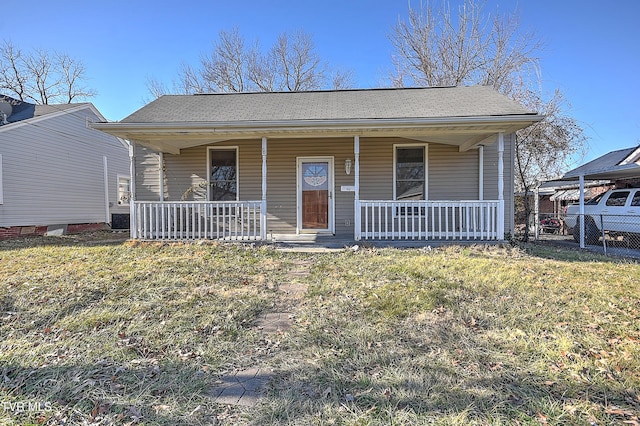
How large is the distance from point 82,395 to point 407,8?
18.3 metres

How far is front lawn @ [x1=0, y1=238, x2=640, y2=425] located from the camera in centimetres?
197

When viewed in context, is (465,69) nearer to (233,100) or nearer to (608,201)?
(608,201)

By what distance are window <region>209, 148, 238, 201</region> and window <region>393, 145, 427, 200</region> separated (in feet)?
14.3

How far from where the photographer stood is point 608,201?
955 cm

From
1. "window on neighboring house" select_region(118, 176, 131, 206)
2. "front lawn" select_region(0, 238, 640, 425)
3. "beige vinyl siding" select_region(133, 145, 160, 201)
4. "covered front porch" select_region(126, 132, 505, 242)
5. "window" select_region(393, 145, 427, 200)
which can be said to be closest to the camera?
"front lawn" select_region(0, 238, 640, 425)

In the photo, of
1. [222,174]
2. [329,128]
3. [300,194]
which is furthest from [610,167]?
[222,174]

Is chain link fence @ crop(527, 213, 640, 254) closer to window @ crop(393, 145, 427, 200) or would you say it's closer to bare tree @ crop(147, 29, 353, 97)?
window @ crop(393, 145, 427, 200)

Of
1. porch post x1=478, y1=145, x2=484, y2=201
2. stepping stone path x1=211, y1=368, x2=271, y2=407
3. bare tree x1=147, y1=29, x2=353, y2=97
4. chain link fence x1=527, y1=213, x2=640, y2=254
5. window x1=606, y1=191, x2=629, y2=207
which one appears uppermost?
bare tree x1=147, y1=29, x2=353, y2=97

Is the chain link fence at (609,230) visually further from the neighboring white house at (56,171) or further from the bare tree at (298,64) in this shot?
the bare tree at (298,64)

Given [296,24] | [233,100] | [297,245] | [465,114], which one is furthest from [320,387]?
[296,24]

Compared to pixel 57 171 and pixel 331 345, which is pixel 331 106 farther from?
pixel 57 171

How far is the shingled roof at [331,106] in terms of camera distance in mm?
7171

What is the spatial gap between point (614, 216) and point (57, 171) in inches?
686

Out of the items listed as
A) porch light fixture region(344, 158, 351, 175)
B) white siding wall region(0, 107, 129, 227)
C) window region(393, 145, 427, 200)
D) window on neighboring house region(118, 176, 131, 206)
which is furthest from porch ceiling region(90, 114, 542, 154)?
window on neighboring house region(118, 176, 131, 206)
